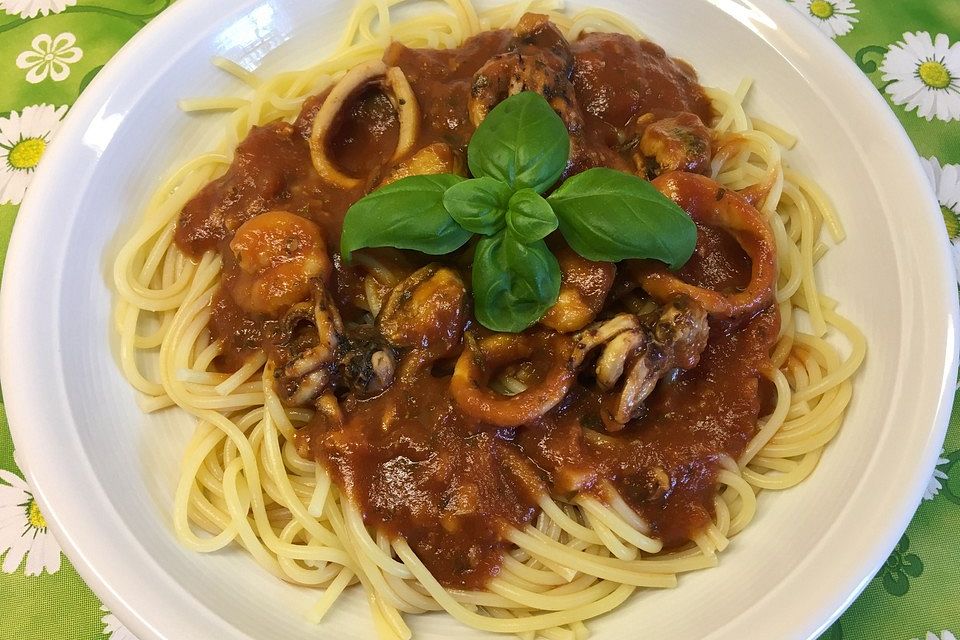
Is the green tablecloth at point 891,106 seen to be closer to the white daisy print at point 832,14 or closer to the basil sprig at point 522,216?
the white daisy print at point 832,14

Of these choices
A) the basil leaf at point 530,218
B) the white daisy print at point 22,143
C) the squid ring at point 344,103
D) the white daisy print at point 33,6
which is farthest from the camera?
the white daisy print at point 33,6

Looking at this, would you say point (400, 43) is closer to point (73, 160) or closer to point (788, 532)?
point (73, 160)

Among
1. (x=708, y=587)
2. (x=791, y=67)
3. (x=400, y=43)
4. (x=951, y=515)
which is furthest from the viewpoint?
(x=400, y=43)

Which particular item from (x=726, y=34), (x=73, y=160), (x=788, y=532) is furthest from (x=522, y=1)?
(x=788, y=532)

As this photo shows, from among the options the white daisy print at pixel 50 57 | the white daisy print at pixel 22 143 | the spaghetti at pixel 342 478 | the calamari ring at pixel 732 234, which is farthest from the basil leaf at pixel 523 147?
the white daisy print at pixel 50 57

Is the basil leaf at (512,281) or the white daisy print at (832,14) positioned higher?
the white daisy print at (832,14)

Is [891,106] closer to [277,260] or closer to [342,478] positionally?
[277,260]
